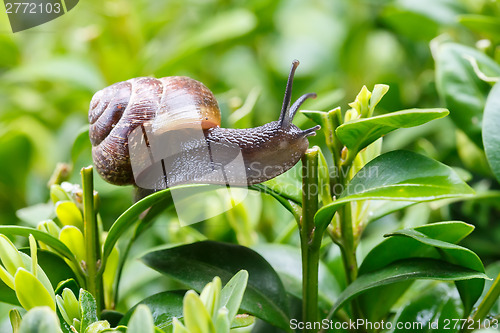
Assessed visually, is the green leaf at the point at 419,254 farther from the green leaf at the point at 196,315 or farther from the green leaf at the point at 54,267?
the green leaf at the point at 54,267

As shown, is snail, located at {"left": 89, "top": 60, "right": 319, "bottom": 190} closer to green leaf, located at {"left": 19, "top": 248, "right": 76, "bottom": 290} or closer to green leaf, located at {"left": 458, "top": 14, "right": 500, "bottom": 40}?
green leaf, located at {"left": 19, "top": 248, "right": 76, "bottom": 290}

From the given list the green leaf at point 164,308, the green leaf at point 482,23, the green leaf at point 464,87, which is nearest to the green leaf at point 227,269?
the green leaf at point 164,308

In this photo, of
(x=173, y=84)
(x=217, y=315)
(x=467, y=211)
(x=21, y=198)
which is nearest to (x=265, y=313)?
(x=217, y=315)

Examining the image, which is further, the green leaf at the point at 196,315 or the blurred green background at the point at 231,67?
the blurred green background at the point at 231,67

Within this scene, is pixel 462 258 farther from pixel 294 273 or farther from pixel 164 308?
pixel 164 308

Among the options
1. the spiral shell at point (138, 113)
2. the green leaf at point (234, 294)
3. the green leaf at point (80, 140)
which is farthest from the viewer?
the green leaf at point (80, 140)

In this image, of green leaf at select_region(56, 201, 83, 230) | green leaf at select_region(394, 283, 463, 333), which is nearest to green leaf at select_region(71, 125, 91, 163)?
green leaf at select_region(56, 201, 83, 230)

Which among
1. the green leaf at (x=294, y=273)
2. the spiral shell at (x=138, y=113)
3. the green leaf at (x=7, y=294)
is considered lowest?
the green leaf at (x=294, y=273)

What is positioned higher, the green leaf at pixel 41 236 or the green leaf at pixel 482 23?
the green leaf at pixel 482 23
